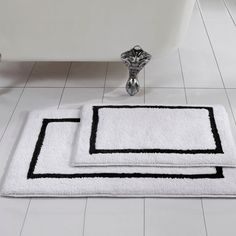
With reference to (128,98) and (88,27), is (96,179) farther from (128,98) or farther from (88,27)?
(88,27)

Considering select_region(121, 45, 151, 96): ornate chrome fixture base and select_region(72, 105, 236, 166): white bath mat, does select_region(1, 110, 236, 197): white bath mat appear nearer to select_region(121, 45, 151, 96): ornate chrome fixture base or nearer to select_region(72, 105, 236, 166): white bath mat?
select_region(72, 105, 236, 166): white bath mat

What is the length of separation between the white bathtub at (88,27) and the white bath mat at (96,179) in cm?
50

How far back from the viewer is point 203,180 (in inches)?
52.4

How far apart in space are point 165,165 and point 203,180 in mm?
151

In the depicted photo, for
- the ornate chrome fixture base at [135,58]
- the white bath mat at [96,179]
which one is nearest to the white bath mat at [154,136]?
the white bath mat at [96,179]

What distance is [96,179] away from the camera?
1.34 metres

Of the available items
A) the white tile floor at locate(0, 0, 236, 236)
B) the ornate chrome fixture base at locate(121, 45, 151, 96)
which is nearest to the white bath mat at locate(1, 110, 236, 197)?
the white tile floor at locate(0, 0, 236, 236)

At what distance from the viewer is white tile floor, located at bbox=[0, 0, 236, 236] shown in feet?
3.95

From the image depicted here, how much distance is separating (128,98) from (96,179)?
558mm

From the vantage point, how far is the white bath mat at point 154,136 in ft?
4.63

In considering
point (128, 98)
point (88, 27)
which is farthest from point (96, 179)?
point (88, 27)
